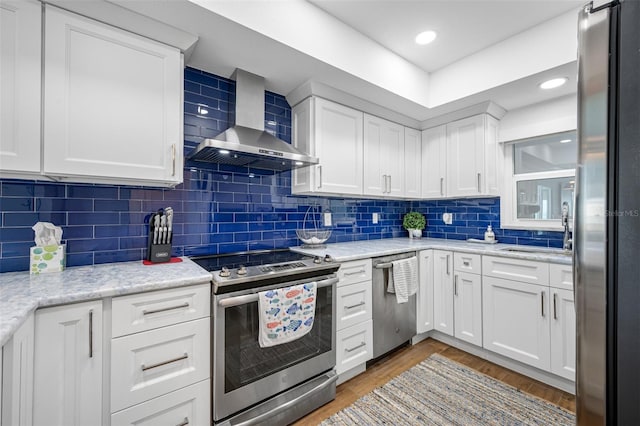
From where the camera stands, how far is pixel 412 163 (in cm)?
314

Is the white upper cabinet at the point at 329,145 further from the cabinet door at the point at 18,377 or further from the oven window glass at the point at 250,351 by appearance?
the cabinet door at the point at 18,377

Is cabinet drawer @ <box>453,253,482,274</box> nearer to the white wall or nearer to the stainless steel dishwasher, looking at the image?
the stainless steel dishwasher

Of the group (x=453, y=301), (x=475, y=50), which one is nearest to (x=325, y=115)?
(x=475, y=50)

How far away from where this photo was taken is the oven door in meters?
1.44

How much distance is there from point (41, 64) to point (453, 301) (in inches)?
127

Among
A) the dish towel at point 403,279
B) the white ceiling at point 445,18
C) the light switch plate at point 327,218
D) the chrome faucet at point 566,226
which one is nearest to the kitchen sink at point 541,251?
the chrome faucet at point 566,226

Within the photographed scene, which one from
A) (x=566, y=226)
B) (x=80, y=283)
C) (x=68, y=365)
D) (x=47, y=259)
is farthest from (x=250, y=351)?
(x=566, y=226)

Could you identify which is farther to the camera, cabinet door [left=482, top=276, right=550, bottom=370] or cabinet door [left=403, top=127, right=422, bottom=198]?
cabinet door [left=403, top=127, right=422, bottom=198]

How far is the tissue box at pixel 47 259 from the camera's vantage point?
1.41m

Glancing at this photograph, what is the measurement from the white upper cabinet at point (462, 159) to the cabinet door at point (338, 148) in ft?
3.31

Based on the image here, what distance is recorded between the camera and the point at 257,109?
214cm

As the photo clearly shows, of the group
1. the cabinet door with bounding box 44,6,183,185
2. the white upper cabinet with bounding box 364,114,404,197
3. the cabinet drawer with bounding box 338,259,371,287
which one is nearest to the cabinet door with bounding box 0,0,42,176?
the cabinet door with bounding box 44,6,183,185

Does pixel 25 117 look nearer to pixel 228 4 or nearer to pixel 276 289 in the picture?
pixel 228 4

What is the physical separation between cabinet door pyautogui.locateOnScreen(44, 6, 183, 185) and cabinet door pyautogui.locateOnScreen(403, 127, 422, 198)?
2290 millimetres
